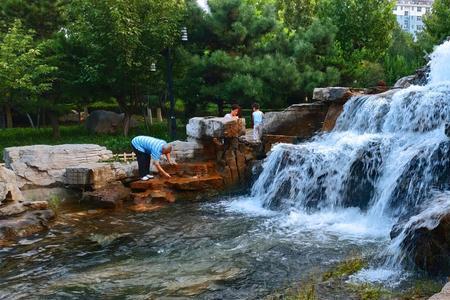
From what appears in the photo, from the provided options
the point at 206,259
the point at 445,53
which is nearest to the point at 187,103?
the point at 445,53

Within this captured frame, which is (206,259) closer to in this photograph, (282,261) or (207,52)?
(282,261)

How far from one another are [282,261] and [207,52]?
457 inches

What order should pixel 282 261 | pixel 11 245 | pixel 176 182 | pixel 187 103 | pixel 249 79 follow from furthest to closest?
pixel 187 103, pixel 249 79, pixel 176 182, pixel 11 245, pixel 282 261

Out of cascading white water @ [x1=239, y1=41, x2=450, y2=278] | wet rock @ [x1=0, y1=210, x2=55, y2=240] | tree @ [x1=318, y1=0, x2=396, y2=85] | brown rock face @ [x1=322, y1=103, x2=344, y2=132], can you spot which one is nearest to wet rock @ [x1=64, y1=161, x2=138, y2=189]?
wet rock @ [x1=0, y1=210, x2=55, y2=240]

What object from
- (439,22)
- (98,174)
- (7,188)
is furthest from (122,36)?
(439,22)

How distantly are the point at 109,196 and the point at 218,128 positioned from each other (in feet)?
10.6

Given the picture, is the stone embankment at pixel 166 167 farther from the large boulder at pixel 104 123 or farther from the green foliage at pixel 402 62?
the green foliage at pixel 402 62

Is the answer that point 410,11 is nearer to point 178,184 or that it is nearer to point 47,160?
point 178,184

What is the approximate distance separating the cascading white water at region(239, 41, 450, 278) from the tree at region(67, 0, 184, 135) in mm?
6652

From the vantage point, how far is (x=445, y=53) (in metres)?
15.3

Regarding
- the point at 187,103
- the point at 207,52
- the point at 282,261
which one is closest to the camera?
the point at 282,261

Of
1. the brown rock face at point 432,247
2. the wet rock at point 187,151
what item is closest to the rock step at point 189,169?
the wet rock at point 187,151

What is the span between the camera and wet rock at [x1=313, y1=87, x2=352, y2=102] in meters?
14.2

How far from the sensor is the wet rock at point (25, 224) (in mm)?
9438
